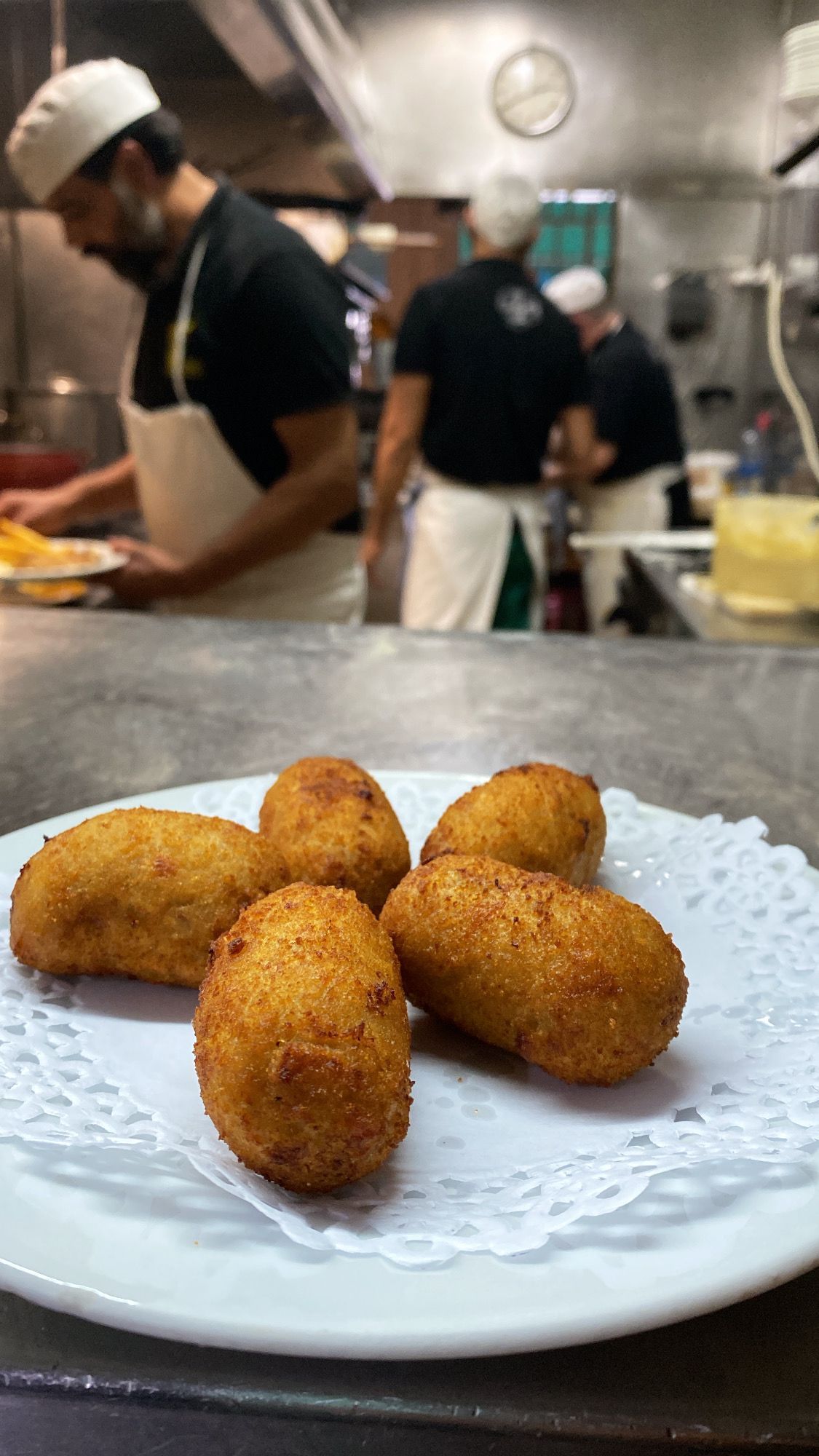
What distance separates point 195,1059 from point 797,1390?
29cm

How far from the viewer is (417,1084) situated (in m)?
0.56

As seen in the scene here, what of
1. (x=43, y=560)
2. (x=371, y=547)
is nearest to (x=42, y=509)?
(x=43, y=560)

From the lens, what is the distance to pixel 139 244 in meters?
2.35

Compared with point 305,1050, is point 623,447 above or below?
above

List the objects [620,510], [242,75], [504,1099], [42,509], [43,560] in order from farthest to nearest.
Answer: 1. [620,510]
2. [242,75]
3. [42,509]
4. [43,560]
5. [504,1099]

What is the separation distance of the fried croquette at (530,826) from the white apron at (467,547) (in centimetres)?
277

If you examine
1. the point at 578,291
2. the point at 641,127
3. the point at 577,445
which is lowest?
the point at 577,445

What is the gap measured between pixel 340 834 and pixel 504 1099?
227mm

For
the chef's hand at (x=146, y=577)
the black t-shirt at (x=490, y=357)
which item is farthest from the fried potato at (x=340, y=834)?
the black t-shirt at (x=490, y=357)

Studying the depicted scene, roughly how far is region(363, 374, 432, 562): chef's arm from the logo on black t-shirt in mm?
294

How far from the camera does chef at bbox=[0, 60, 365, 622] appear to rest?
2248 mm

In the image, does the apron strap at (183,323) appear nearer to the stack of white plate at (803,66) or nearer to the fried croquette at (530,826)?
the fried croquette at (530,826)

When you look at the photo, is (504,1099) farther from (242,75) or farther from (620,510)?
(620,510)

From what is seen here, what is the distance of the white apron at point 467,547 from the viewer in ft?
12.0
